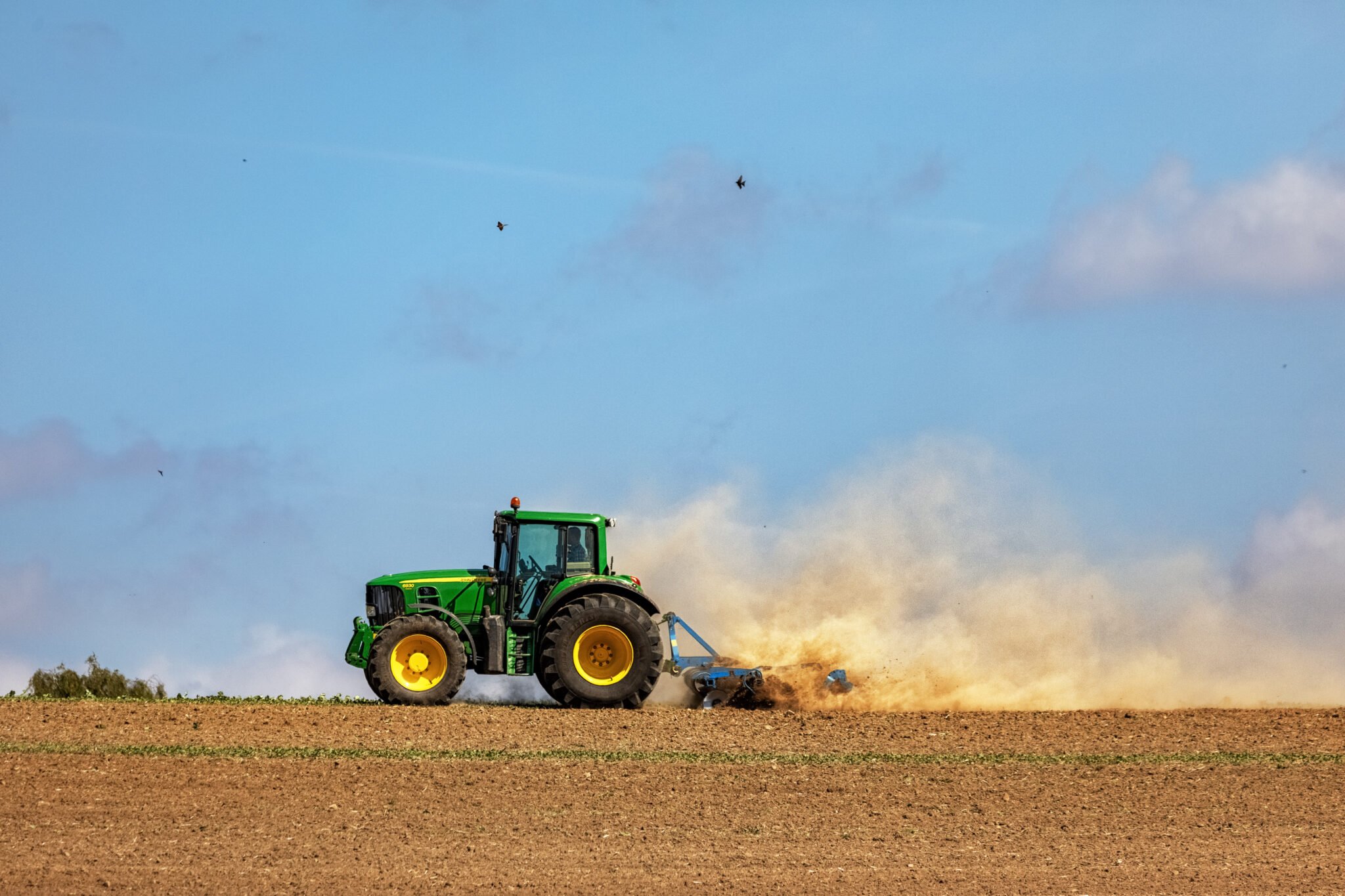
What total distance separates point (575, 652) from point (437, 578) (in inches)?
86.0

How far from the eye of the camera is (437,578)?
68.6ft

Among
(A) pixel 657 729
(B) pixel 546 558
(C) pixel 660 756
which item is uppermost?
(B) pixel 546 558

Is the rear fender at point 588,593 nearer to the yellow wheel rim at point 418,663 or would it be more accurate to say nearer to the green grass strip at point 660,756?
the yellow wheel rim at point 418,663

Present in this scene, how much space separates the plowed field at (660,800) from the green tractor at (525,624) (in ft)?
1.83

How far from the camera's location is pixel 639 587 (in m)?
21.0

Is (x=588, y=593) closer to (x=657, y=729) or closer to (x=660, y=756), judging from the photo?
(x=657, y=729)

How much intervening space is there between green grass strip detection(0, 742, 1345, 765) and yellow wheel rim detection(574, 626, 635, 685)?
7.96 feet

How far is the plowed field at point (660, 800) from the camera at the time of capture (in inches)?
522

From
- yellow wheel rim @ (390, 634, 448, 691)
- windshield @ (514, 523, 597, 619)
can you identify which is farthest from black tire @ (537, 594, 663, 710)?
yellow wheel rim @ (390, 634, 448, 691)

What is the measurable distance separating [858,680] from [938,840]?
7504 millimetres

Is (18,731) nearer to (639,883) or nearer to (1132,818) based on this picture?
(639,883)

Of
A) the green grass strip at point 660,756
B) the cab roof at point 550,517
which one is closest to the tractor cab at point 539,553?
the cab roof at point 550,517

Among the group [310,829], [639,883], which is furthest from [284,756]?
[639,883]

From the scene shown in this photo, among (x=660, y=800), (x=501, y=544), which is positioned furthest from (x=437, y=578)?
(x=660, y=800)
